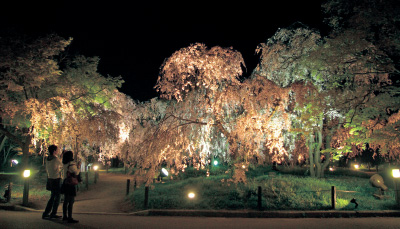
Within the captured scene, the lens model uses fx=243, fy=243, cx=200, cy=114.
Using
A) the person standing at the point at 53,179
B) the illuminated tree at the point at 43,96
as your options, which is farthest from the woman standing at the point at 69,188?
the illuminated tree at the point at 43,96

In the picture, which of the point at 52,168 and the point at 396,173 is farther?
the point at 396,173

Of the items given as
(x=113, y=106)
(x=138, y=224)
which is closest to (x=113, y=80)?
(x=113, y=106)

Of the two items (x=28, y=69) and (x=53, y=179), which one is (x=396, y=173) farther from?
(x=28, y=69)

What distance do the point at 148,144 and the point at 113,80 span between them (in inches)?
357

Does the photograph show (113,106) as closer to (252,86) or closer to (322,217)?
(252,86)

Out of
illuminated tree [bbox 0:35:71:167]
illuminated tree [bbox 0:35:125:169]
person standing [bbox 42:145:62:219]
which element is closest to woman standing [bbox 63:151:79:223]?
person standing [bbox 42:145:62:219]

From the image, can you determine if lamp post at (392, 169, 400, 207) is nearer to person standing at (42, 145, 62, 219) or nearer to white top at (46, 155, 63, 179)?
person standing at (42, 145, 62, 219)

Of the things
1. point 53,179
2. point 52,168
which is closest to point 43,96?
point 52,168

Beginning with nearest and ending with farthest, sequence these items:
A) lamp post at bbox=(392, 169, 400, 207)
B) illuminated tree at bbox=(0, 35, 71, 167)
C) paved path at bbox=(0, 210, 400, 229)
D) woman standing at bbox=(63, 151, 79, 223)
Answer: woman standing at bbox=(63, 151, 79, 223) → paved path at bbox=(0, 210, 400, 229) → lamp post at bbox=(392, 169, 400, 207) → illuminated tree at bbox=(0, 35, 71, 167)

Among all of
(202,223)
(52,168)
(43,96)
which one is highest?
(43,96)

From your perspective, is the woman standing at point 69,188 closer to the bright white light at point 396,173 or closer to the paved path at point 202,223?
the paved path at point 202,223

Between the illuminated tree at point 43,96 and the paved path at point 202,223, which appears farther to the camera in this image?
the illuminated tree at point 43,96

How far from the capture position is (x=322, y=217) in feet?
26.7

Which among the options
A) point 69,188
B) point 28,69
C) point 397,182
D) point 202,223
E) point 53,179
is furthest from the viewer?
point 28,69
